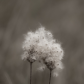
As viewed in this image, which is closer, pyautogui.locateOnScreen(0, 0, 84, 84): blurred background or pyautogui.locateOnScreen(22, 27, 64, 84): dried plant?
pyautogui.locateOnScreen(22, 27, 64, 84): dried plant

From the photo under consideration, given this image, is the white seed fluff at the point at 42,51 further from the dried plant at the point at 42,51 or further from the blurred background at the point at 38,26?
the blurred background at the point at 38,26

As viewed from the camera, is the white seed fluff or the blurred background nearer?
the white seed fluff

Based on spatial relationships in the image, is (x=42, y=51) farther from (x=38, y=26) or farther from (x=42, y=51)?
(x=38, y=26)

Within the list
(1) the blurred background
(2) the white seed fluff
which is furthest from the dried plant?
(1) the blurred background

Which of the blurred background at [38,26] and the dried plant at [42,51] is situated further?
the blurred background at [38,26]

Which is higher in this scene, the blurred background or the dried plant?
the blurred background

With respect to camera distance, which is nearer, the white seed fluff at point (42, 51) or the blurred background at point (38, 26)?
the white seed fluff at point (42, 51)

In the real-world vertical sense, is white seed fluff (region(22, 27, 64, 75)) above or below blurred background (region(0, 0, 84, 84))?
below

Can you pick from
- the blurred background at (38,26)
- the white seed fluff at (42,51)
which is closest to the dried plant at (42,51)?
the white seed fluff at (42,51)

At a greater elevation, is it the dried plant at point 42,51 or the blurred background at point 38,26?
the blurred background at point 38,26

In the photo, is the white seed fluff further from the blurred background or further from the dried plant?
the blurred background
